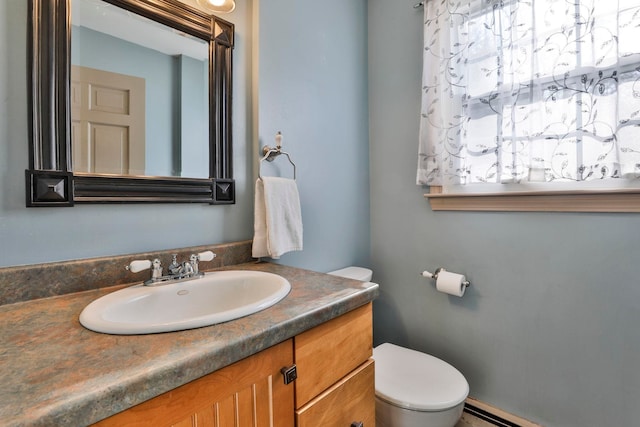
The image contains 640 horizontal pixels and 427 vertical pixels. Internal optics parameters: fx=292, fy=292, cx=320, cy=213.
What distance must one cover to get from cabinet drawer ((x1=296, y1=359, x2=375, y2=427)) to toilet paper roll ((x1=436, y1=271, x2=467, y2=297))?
0.70 m

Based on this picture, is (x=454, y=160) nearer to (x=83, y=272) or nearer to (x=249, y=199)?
(x=249, y=199)

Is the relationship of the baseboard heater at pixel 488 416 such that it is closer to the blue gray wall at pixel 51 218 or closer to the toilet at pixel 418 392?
the toilet at pixel 418 392

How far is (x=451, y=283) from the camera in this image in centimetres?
142

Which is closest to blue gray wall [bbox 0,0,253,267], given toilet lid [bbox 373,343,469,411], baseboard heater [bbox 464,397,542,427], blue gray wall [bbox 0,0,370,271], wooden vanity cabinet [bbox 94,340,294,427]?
blue gray wall [bbox 0,0,370,271]

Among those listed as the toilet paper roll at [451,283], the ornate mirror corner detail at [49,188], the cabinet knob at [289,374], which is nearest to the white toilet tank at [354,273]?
the toilet paper roll at [451,283]

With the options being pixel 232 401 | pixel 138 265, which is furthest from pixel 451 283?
pixel 138 265

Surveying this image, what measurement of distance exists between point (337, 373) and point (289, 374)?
0.19 meters

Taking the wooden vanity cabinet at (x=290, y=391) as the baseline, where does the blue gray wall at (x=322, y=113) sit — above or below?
above

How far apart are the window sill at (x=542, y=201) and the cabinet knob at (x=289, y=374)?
1.17 m

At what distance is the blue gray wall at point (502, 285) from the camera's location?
1118 millimetres

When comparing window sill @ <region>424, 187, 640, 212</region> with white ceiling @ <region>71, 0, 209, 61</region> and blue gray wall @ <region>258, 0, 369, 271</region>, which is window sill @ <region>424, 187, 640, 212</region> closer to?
blue gray wall @ <region>258, 0, 369, 271</region>

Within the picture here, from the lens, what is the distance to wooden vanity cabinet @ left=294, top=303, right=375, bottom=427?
2.27 ft

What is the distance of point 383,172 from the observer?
71.4 inches

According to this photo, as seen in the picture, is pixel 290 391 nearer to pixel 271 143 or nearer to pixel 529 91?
pixel 271 143
